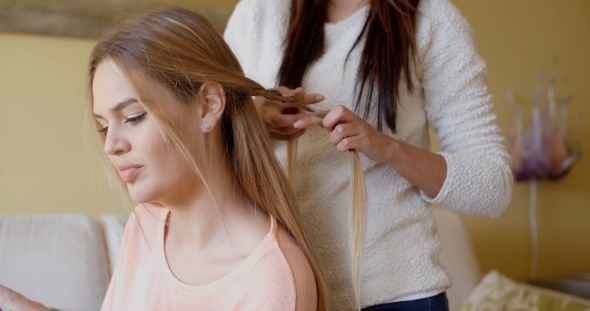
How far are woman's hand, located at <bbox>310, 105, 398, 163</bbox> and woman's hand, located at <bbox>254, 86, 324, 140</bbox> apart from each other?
0.05 meters

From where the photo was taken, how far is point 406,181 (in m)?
0.90

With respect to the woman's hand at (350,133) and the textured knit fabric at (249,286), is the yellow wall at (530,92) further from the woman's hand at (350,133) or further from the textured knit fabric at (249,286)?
the woman's hand at (350,133)

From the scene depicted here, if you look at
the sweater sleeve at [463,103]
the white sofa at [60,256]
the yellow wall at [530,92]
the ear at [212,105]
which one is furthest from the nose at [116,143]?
the yellow wall at [530,92]

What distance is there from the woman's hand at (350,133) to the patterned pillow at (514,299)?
4.08 feet

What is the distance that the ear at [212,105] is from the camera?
0.79 m

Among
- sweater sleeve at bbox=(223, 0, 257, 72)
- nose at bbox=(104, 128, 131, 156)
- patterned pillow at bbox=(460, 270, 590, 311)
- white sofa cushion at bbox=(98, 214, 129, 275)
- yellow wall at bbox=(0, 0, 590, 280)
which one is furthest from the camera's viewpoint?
yellow wall at bbox=(0, 0, 590, 280)

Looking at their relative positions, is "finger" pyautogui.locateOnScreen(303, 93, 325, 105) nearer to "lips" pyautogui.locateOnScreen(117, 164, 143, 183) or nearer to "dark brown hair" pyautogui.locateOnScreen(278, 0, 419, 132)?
"dark brown hair" pyautogui.locateOnScreen(278, 0, 419, 132)

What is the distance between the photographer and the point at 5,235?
1.43 meters

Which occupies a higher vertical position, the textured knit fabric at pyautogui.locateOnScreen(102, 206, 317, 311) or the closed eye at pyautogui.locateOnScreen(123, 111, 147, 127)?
the closed eye at pyautogui.locateOnScreen(123, 111, 147, 127)

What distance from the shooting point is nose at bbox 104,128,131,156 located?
2.45 feet

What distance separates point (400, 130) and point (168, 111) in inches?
14.1

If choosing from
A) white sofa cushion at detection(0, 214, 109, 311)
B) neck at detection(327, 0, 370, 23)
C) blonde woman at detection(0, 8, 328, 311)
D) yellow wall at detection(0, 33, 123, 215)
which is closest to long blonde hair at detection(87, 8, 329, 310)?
blonde woman at detection(0, 8, 328, 311)

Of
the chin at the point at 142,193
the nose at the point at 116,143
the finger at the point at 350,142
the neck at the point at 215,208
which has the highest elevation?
the nose at the point at 116,143

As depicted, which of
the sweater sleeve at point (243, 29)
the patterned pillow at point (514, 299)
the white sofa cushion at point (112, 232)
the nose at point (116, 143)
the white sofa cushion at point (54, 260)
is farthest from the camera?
the patterned pillow at point (514, 299)
